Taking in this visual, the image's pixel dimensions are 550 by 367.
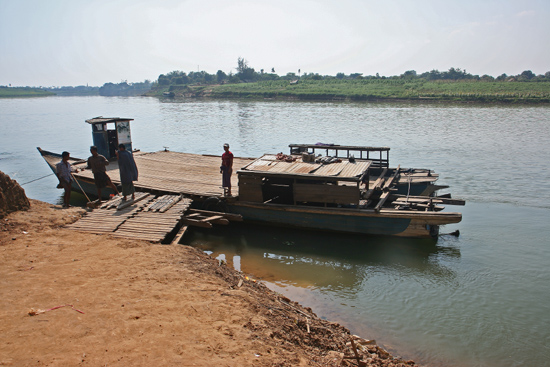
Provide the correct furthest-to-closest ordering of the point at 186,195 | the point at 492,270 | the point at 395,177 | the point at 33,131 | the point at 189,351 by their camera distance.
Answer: the point at 33,131 < the point at 395,177 < the point at 186,195 < the point at 492,270 < the point at 189,351

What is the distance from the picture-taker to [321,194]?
11.4 meters

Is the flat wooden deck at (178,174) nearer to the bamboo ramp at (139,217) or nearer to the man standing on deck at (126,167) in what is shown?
the bamboo ramp at (139,217)

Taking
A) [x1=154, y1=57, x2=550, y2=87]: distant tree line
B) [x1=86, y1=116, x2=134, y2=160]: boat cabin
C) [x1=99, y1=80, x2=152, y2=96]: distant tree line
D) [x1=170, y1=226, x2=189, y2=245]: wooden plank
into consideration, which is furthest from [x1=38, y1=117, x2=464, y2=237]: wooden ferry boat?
[x1=99, y1=80, x2=152, y2=96]: distant tree line

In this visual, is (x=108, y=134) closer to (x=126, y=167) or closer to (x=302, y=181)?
(x=126, y=167)

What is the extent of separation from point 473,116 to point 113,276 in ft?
140

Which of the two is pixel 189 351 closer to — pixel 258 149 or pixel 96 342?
pixel 96 342

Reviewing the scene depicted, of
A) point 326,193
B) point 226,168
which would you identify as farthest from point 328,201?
point 226,168

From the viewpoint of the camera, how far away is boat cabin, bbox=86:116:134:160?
53.9ft

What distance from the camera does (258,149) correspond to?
27.1 m

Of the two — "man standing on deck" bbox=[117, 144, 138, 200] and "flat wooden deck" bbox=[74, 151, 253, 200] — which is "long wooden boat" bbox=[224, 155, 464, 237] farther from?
"man standing on deck" bbox=[117, 144, 138, 200]

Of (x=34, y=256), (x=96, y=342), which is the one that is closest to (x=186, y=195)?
(x=34, y=256)

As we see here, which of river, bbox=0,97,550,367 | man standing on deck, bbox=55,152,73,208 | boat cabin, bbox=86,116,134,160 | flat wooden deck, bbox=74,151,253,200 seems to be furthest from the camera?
boat cabin, bbox=86,116,134,160

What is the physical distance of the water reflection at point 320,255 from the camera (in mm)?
10000

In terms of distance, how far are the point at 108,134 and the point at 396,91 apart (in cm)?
6016
